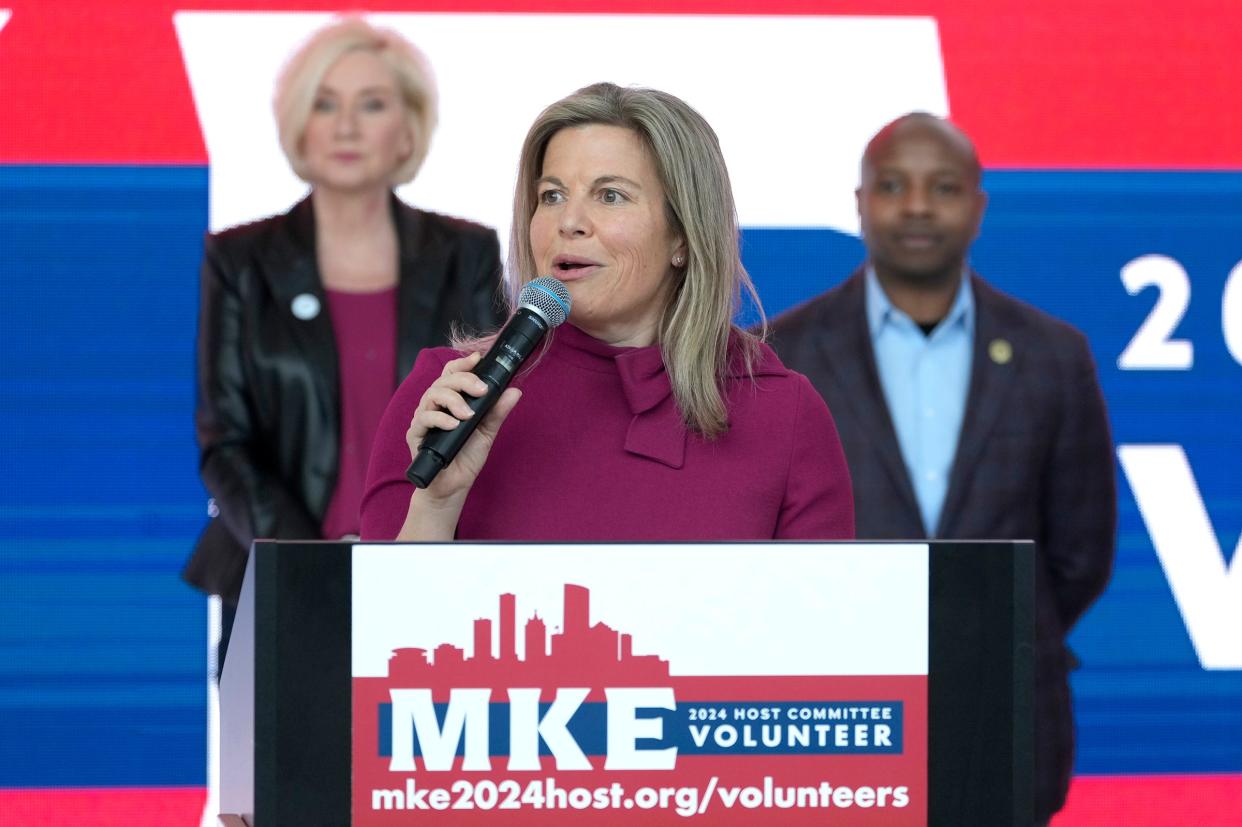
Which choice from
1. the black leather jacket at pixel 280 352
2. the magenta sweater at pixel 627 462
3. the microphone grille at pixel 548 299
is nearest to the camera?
the microphone grille at pixel 548 299

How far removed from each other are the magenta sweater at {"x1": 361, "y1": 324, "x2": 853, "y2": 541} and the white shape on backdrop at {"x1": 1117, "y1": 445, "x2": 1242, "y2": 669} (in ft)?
7.04

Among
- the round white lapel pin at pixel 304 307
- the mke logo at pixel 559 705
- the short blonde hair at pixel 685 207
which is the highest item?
the round white lapel pin at pixel 304 307

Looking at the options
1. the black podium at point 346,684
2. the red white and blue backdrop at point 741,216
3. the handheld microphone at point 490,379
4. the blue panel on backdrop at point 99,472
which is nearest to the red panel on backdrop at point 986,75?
the red white and blue backdrop at point 741,216

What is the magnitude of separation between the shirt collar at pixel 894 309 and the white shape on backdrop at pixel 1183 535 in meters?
0.50

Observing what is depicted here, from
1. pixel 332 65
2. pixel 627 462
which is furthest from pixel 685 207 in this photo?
pixel 332 65

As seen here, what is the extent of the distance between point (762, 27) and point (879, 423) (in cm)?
100

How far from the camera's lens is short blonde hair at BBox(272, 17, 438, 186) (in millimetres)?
3828

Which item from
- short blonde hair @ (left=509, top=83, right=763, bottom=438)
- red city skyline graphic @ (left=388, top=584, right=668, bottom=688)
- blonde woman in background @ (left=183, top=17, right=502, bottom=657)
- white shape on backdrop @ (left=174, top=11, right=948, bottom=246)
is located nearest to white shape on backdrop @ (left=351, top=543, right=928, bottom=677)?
red city skyline graphic @ (left=388, top=584, right=668, bottom=688)

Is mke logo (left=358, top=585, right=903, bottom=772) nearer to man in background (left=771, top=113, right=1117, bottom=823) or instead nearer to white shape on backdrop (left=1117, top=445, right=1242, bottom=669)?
man in background (left=771, top=113, right=1117, bottom=823)

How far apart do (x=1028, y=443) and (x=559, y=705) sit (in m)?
2.86

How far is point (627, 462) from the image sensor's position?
1.98m

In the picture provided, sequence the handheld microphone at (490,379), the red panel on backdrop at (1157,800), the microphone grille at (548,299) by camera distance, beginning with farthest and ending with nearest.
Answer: the red panel on backdrop at (1157,800)
the microphone grille at (548,299)
the handheld microphone at (490,379)

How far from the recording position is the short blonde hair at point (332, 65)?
3.83 meters

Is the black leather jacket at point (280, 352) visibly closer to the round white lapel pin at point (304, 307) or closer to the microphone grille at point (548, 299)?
the round white lapel pin at point (304, 307)
